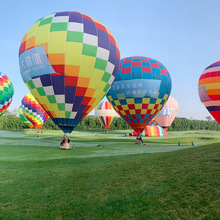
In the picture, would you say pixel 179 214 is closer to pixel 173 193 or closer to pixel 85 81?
pixel 173 193

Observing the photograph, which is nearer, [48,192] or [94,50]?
[48,192]

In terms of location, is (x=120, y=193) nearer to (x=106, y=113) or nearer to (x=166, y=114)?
(x=166, y=114)

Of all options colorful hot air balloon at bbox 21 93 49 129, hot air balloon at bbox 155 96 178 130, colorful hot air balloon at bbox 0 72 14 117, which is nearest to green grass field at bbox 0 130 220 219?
colorful hot air balloon at bbox 0 72 14 117

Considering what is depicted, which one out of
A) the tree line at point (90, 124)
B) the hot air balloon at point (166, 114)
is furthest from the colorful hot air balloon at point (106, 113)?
the tree line at point (90, 124)

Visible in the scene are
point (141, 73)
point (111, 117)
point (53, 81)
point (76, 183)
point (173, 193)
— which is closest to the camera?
point (173, 193)

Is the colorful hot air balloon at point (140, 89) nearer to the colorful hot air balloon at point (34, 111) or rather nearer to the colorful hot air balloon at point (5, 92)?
the colorful hot air balloon at point (5, 92)

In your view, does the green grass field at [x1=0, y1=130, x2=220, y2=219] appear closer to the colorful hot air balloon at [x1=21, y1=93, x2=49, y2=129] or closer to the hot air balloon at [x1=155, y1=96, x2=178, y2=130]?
the colorful hot air balloon at [x1=21, y1=93, x2=49, y2=129]

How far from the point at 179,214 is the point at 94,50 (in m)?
13.5

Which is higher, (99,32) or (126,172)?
(99,32)

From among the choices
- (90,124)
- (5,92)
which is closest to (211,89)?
(5,92)

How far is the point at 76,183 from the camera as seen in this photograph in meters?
9.02

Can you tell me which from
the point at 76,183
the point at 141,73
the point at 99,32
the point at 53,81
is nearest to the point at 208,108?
the point at 141,73

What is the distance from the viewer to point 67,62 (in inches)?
625

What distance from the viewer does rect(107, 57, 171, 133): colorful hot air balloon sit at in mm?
26031
